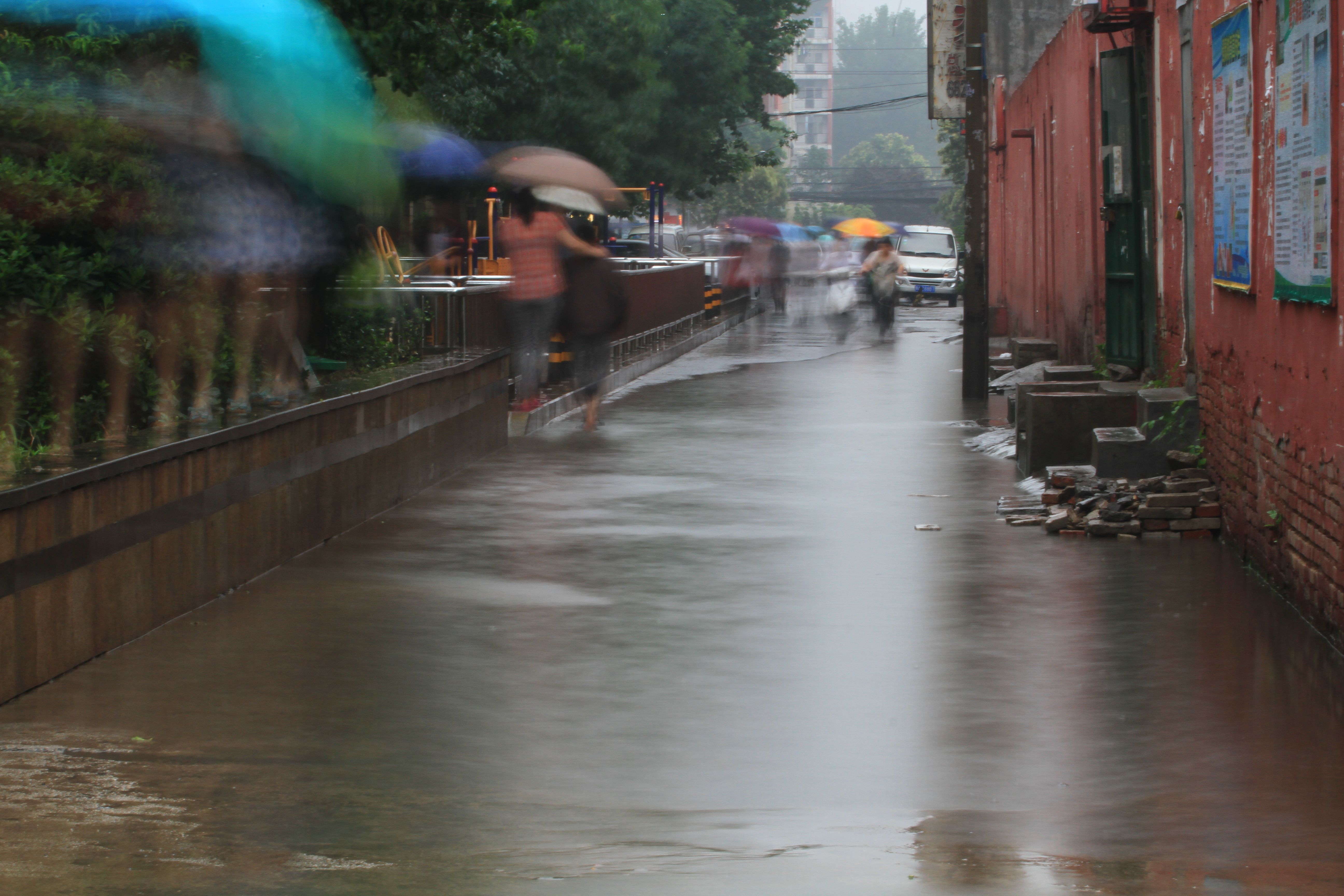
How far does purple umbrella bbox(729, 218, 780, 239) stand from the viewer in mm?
48656

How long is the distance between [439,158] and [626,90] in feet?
54.8

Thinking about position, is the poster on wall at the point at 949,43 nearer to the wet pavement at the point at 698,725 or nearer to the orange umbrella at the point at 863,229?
the wet pavement at the point at 698,725

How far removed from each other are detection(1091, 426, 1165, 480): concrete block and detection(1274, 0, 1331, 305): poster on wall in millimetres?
2394

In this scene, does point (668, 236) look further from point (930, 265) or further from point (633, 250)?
point (633, 250)

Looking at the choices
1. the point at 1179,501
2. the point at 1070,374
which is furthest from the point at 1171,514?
the point at 1070,374

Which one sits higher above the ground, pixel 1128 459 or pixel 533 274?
pixel 533 274

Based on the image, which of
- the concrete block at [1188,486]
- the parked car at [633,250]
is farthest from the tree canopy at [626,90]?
the concrete block at [1188,486]

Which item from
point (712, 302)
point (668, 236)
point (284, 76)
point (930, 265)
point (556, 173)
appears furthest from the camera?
point (668, 236)

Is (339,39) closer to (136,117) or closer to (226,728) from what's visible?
(136,117)

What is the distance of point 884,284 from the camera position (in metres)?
29.1

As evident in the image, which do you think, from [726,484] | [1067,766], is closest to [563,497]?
[726,484]

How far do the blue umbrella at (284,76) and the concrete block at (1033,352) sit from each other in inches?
346

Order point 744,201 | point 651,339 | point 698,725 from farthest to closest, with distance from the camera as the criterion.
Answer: point 744,201 → point 651,339 → point 698,725

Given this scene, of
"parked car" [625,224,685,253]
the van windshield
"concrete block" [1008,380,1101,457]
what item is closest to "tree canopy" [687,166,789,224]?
"parked car" [625,224,685,253]
